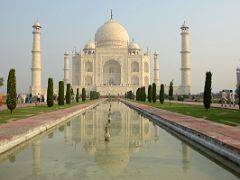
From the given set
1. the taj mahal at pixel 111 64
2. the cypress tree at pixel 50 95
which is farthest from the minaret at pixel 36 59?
the cypress tree at pixel 50 95

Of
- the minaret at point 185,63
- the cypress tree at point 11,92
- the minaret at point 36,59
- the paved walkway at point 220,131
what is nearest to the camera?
the paved walkway at point 220,131

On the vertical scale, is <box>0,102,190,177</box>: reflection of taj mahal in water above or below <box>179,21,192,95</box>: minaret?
below

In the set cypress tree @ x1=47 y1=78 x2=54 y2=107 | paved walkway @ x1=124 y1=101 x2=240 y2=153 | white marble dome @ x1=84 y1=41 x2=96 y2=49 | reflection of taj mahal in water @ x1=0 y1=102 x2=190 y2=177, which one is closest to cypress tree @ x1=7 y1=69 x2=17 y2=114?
cypress tree @ x1=47 y1=78 x2=54 y2=107

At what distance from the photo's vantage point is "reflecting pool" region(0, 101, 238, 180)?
3596 millimetres

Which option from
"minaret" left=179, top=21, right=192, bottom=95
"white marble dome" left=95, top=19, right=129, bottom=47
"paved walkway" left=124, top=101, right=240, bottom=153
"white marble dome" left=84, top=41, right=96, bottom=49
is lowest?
"paved walkway" left=124, top=101, right=240, bottom=153

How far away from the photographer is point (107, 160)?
14.0ft

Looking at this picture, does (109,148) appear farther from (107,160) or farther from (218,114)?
(218,114)

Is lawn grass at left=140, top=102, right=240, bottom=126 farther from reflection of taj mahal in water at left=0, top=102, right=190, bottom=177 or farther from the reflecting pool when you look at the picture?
the reflecting pool

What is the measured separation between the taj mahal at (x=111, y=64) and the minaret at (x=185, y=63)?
3.77 meters

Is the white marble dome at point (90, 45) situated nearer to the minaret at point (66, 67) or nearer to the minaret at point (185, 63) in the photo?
the minaret at point (66, 67)

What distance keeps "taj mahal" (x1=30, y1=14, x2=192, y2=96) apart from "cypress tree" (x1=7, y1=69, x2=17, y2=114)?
→ 115 feet

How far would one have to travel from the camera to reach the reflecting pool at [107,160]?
3596 millimetres

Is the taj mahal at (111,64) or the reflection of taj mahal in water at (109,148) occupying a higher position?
the taj mahal at (111,64)

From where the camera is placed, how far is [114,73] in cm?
5312
